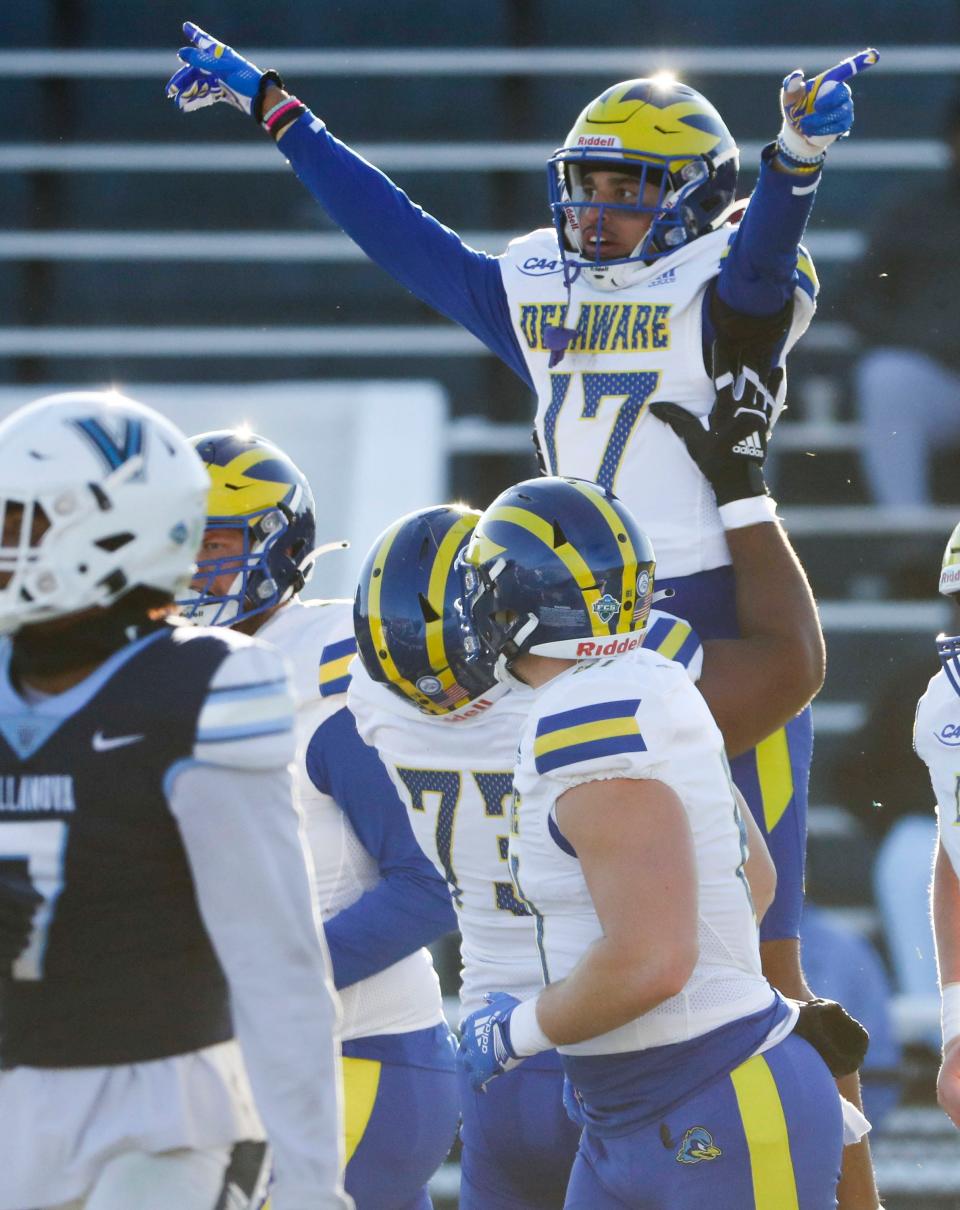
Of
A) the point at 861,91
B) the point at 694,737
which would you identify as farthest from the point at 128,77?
the point at 694,737

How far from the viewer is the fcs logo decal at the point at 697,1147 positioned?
2793 millimetres

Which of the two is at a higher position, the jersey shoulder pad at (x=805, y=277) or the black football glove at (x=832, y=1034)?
the jersey shoulder pad at (x=805, y=277)

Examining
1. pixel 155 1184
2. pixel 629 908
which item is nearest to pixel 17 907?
pixel 155 1184

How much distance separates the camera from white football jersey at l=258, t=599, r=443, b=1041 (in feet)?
11.8

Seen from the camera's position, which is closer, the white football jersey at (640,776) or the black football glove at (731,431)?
the white football jersey at (640,776)

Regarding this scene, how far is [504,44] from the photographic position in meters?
8.59

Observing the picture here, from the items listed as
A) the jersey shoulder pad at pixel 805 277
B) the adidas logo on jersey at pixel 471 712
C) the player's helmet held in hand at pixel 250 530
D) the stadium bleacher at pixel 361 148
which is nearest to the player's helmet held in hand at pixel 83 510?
the adidas logo on jersey at pixel 471 712

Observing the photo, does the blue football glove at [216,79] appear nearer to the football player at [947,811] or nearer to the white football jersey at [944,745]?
the football player at [947,811]

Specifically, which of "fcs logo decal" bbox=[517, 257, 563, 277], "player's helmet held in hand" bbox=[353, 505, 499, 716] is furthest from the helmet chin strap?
"fcs logo decal" bbox=[517, 257, 563, 277]

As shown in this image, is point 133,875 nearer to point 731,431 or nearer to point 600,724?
point 600,724

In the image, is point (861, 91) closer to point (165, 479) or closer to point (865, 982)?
point (865, 982)

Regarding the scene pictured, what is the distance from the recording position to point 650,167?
3742mm

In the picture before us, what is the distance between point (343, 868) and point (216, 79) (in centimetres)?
160

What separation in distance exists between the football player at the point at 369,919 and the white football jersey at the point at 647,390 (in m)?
0.54
